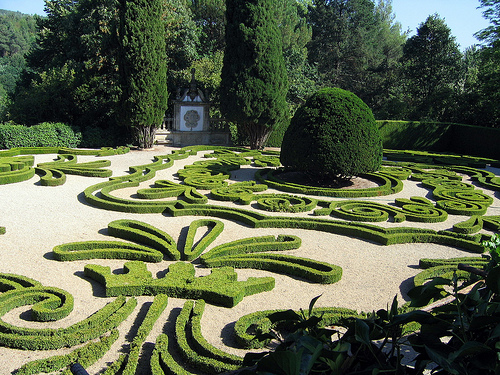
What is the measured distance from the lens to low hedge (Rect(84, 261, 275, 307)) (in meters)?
5.16

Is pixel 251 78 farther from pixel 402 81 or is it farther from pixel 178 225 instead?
pixel 402 81

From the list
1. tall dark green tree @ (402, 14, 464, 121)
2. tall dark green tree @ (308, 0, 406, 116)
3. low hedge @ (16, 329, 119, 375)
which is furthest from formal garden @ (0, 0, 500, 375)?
tall dark green tree @ (308, 0, 406, 116)

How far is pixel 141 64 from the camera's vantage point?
59.0 feet

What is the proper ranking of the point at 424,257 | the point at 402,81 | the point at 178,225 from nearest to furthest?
the point at 424,257 < the point at 178,225 < the point at 402,81

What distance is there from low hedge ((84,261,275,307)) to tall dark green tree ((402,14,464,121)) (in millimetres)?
25591

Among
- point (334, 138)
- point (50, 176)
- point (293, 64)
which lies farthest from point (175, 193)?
point (293, 64)

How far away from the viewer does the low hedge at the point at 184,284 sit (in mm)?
5164

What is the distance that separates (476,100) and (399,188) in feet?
54.4

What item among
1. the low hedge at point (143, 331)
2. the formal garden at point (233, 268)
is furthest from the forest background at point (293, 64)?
the low hedge at point (143, 331)

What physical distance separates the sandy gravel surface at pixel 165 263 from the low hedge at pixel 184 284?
10 cm

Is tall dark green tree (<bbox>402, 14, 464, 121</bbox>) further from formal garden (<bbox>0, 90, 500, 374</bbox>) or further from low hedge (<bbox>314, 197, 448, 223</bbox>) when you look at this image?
low hedge (<bbox>314, 197, 448, 223</bbox>)

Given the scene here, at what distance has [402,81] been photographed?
3234 cm

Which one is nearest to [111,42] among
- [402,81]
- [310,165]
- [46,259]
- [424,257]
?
[310,165]

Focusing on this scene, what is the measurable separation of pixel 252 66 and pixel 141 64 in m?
4.54
